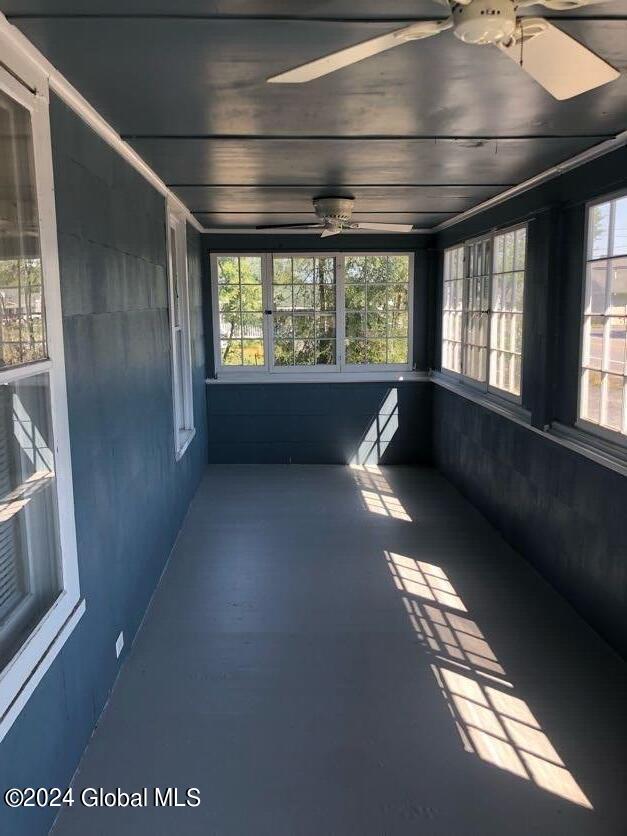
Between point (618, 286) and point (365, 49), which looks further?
point (618, 286)

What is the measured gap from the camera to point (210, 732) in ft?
8.89

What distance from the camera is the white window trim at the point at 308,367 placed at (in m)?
7.18

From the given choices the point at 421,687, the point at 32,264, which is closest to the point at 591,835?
the point at 421,687

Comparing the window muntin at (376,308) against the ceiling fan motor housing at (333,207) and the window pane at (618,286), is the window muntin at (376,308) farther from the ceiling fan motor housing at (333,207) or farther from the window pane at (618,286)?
the window pane at (618,286)

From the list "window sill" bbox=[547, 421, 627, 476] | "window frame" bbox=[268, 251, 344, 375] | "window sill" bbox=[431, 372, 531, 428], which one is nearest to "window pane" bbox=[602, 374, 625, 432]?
"window sill" bbox=[547, 421, 627, 476]

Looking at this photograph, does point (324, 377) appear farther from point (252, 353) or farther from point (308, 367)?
point (252, 353)

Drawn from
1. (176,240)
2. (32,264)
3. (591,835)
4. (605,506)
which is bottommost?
(591,835)

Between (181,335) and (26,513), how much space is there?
A: 3796 millimetres

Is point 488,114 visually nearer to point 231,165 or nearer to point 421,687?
point 231,165

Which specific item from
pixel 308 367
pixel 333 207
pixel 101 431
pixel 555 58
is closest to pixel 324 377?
pixel 308 367

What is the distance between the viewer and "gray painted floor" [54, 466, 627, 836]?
2303mm

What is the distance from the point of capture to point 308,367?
7.38m

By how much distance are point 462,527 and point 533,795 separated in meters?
2.91

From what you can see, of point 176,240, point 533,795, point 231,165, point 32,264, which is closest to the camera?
point 32,264
